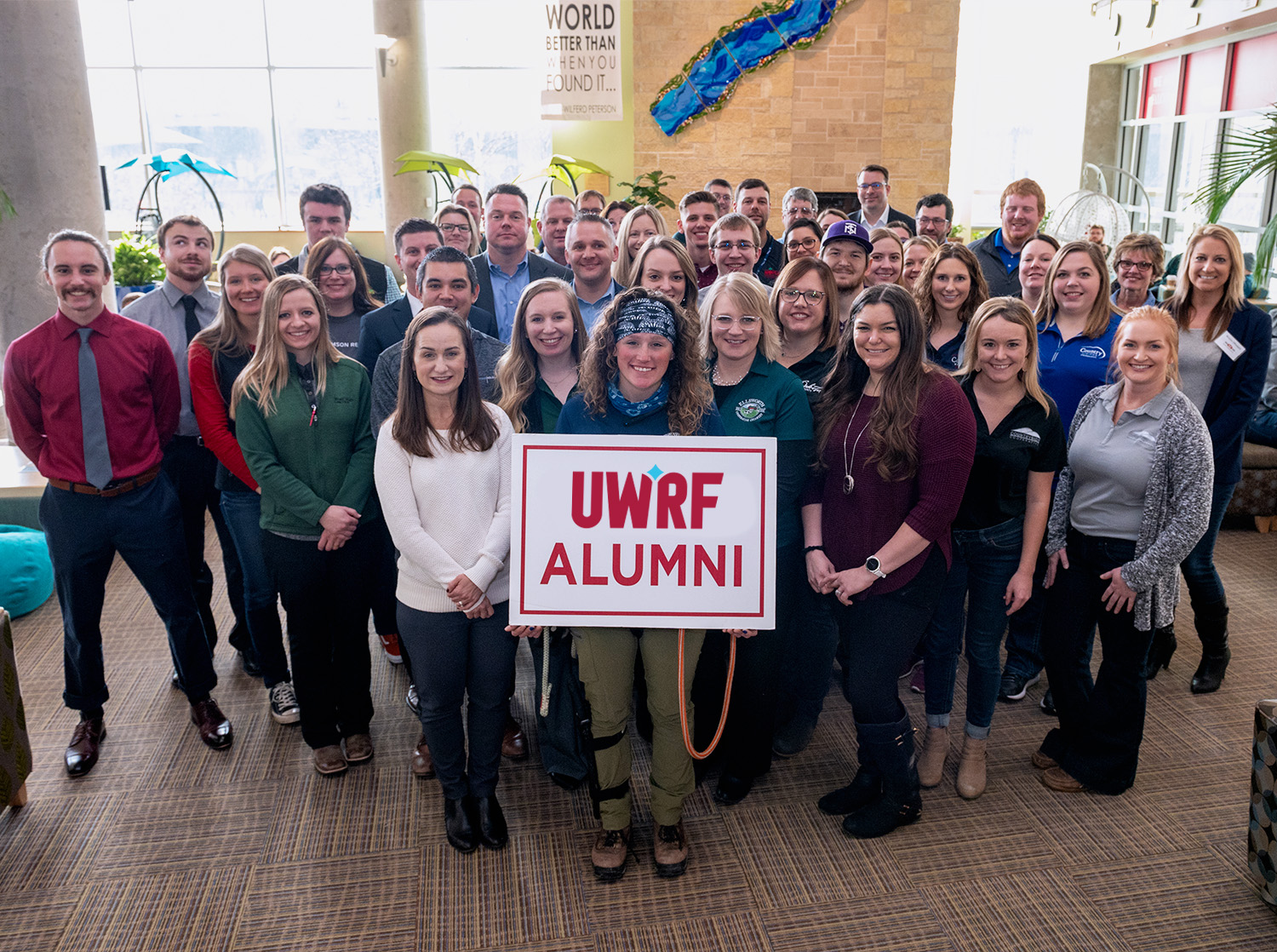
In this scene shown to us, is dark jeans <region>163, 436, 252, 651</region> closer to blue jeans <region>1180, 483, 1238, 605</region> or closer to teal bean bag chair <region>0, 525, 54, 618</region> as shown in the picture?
teal bean bag chair <region>0, 525, 54, 618</region>

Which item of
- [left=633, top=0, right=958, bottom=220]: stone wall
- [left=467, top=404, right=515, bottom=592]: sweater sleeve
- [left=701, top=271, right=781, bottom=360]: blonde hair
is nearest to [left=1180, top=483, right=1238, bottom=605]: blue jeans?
[left=701, top=271, right=781, bottom=360]: blonde hair

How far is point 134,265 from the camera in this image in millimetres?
7234

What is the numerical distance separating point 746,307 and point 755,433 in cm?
37

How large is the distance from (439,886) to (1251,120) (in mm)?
10185

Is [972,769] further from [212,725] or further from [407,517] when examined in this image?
[212,725]

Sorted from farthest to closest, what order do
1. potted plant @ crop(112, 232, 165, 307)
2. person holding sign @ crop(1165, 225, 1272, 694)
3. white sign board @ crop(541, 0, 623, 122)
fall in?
potted plant @ crop(112, 232, 165, 307) → white sign board @ crop(541, 0, 623, 122) → person holding sign @ crop(1165, 225, 1272, 694)

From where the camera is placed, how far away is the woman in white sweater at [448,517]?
2508 mm

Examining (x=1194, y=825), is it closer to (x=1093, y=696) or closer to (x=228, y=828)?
(x=1093, y=696)

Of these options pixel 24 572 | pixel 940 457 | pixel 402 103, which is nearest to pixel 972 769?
pixel 940 457

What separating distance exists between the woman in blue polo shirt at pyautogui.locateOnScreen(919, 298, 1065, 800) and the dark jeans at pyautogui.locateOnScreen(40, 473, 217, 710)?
2.61 meters

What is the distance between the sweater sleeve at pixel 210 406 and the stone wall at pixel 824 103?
25.4ft

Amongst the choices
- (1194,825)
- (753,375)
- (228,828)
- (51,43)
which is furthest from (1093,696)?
(51,43)

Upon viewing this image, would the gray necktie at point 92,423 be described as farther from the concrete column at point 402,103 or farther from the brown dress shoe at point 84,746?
the concrete column at point 402,103

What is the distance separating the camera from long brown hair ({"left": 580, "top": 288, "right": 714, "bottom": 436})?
2463 millimetres
